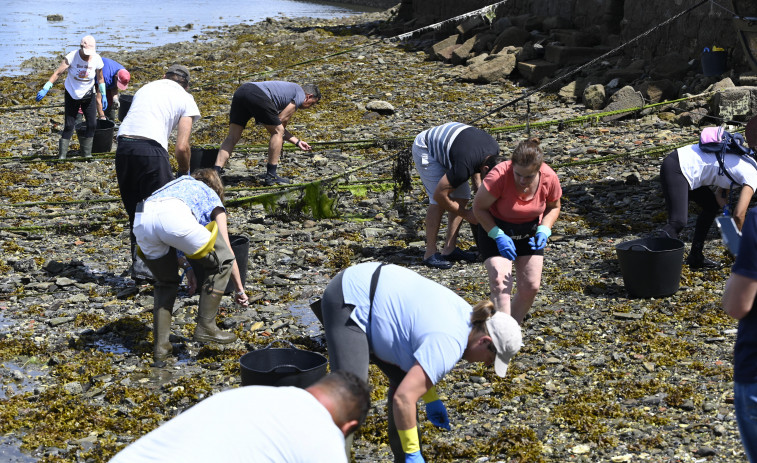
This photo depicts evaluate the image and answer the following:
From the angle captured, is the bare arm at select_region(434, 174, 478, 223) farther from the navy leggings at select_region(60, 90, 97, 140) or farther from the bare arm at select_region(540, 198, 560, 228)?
the navy leggings at select_region(60, 90, 97, 140)

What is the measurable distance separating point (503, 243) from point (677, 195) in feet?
8.24

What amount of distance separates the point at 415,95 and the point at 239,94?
744cm

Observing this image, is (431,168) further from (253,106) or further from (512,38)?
(512,38)

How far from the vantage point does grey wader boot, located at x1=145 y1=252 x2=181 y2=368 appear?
6.69 m

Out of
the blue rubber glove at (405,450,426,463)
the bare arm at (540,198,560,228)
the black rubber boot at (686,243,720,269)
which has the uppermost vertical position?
the bare arm at (540,198,560,228)

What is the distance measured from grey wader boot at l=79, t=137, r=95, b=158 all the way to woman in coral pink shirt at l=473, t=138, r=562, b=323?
8620mm

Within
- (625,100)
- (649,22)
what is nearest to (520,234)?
(625,100)

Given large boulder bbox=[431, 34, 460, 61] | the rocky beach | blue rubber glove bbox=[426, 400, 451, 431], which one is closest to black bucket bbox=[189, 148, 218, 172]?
the rocky beach

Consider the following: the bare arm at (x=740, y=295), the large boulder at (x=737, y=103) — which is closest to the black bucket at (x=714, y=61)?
the large boulder at (x=737, y=103)

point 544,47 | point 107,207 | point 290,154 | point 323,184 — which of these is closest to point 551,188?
point 323,184

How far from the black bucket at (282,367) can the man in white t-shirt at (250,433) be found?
6.99 ft

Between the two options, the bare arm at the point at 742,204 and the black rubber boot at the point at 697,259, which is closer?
the bare arm at the point at 742,204

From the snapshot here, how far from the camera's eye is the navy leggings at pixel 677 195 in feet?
25.8

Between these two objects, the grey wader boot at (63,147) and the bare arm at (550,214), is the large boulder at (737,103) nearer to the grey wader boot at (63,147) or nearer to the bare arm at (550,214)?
the bare arm at (550,214)
